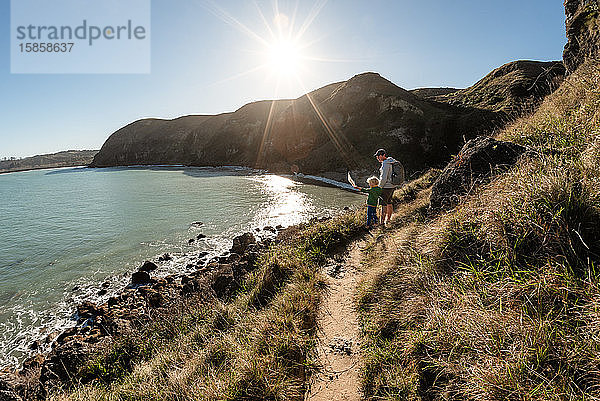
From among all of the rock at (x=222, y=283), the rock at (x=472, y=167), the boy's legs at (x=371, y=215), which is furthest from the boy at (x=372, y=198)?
the rock at (x=222, y=283)

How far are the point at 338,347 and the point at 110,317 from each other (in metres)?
9.10

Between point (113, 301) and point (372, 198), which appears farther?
point (113, 301)

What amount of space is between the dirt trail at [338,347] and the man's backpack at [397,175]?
14.0ft

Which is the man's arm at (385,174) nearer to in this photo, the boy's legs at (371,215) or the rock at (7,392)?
the boy's legs at (371,215)

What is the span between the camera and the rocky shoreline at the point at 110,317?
20.9ft

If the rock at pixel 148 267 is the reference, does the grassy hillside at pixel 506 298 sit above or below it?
above

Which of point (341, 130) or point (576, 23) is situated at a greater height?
point (341, 130)

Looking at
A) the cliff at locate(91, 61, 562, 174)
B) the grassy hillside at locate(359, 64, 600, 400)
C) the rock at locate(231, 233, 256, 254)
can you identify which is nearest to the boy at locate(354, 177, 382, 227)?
the grassy hillside at locate(359, 64, 600, 400)

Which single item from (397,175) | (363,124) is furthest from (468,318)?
(363,124)

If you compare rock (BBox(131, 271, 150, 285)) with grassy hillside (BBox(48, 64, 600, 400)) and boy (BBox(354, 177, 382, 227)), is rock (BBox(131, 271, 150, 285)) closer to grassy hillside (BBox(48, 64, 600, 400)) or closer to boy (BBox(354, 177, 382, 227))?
grassy hillside (BBox(48, 64, 600, 400))

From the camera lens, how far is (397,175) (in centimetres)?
938

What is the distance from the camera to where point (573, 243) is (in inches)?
124

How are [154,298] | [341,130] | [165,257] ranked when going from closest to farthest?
1. [154,298]
2. [165,257]
3. [341,130]

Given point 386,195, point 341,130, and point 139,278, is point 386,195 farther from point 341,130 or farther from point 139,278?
point 341,130
